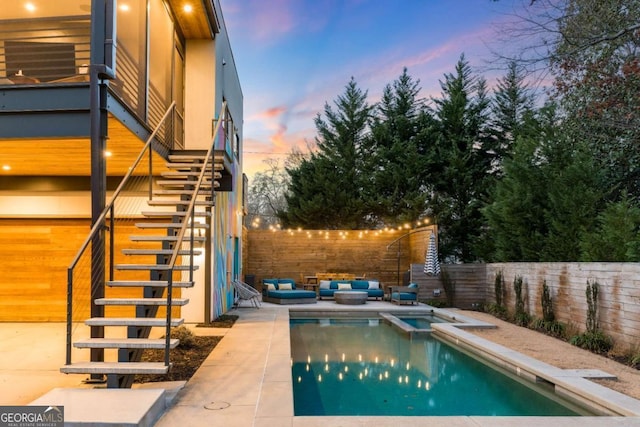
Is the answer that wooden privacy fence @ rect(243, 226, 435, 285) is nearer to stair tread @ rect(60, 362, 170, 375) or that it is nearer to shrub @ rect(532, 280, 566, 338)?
shrub @ rect(532, 280, 566, 338)

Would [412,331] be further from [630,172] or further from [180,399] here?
[630,172]

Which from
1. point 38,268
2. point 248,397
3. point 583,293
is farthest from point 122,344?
point 583,293

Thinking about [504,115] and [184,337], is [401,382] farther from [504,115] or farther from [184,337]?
[504,115]

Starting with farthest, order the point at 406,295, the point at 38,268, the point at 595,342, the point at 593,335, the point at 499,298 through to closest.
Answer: the point at 406,295, the point at 499,298, the point at 38,268, the point at 593,335, the point at 595,342

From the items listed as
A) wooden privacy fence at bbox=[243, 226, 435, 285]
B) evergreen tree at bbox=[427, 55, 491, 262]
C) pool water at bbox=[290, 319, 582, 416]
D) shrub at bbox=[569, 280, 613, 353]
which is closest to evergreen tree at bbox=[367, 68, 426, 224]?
evergreen tree at bbox=[427, 55, 491, 262]

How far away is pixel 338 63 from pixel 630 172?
470 inches

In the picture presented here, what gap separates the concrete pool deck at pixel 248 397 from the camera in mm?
3668

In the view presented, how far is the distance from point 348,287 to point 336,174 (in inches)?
309

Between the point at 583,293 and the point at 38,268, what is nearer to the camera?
the point at 583,293

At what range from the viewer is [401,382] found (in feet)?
18.8

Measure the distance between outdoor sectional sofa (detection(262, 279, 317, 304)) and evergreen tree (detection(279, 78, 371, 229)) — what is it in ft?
23.4

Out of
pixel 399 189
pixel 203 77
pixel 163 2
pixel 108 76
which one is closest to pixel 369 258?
pixel 399 189

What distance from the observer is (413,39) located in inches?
587

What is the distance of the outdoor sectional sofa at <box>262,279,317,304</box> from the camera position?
12.4 m
